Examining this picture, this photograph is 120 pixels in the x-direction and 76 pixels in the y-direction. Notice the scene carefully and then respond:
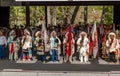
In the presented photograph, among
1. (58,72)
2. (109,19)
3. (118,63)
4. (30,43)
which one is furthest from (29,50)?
(109,19)

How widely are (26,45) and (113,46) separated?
3879mm

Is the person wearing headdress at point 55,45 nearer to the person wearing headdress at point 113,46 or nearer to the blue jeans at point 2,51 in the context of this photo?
the person wearing headdress at point 113,46

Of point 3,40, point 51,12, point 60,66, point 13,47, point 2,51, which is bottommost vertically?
point 60,66

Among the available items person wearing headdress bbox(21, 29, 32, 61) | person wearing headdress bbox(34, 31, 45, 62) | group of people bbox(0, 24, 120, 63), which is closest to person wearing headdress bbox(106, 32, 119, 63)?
group of people bbox(0, 24, 120, 63)

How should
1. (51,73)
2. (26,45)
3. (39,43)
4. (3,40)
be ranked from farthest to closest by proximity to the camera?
(3,40) < (26,45) < (39,43) < (51,73)

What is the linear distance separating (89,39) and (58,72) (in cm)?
316

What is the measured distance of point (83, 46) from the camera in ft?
53.5

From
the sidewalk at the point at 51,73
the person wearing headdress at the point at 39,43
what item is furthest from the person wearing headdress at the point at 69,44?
the sidewalk at the point at 51,73

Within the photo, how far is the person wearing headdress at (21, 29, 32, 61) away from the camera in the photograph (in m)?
16.4

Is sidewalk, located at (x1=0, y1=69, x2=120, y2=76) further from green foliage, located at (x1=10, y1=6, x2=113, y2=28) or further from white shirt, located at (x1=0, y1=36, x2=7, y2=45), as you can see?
green foliage, located at (x1=10, y1=6, x2=113, y2=28)

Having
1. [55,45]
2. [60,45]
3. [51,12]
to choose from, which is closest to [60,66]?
[55,45]

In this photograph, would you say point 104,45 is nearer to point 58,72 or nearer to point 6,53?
point 58,72

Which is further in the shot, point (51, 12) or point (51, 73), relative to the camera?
point (51, 12)

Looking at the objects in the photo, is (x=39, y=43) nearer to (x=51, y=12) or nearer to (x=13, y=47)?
(x=13, y=47)
